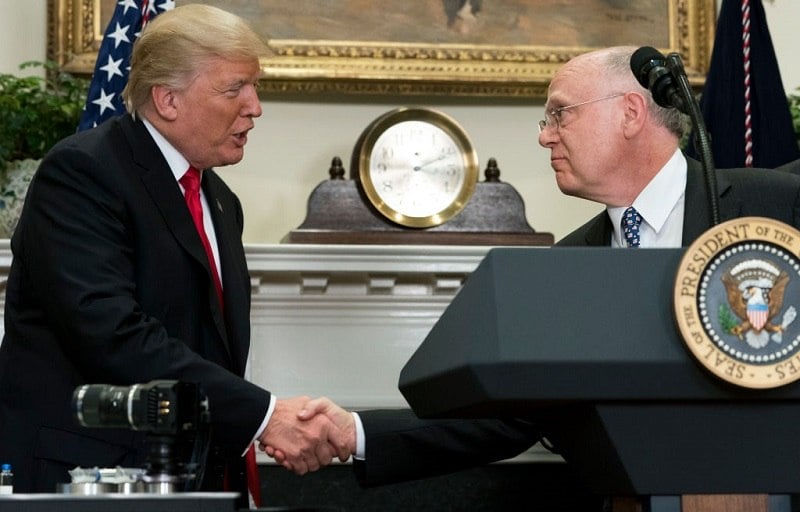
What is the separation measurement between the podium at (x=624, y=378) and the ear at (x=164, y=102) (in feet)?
5.46

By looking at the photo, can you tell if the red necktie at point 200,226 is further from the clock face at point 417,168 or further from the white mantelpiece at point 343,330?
the clock face at point 417,168

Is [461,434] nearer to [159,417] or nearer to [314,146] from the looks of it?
[159,417]

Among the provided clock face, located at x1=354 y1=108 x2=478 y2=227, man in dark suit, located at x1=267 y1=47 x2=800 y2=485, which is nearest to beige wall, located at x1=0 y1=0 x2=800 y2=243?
clock face, located at x1=354 y1=108 x2=478 y2=227

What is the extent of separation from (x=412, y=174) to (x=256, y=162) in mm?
699

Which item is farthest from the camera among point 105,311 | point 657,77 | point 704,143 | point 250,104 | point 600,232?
point 250,104

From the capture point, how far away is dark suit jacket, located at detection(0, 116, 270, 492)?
8.92 feet

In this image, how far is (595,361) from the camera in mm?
1542

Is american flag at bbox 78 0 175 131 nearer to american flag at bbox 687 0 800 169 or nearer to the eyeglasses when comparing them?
the eyeglasses

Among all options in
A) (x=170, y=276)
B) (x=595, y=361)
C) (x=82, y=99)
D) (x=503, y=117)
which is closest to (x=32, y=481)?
A: (x=170, y=276)

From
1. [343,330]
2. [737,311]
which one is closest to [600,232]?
[737,311]

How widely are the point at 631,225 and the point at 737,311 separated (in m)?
1.35

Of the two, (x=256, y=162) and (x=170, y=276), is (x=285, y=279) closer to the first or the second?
(x=256, y=162)

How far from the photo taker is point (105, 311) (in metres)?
2.70

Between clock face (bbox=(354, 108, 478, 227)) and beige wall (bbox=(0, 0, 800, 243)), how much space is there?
380mm
